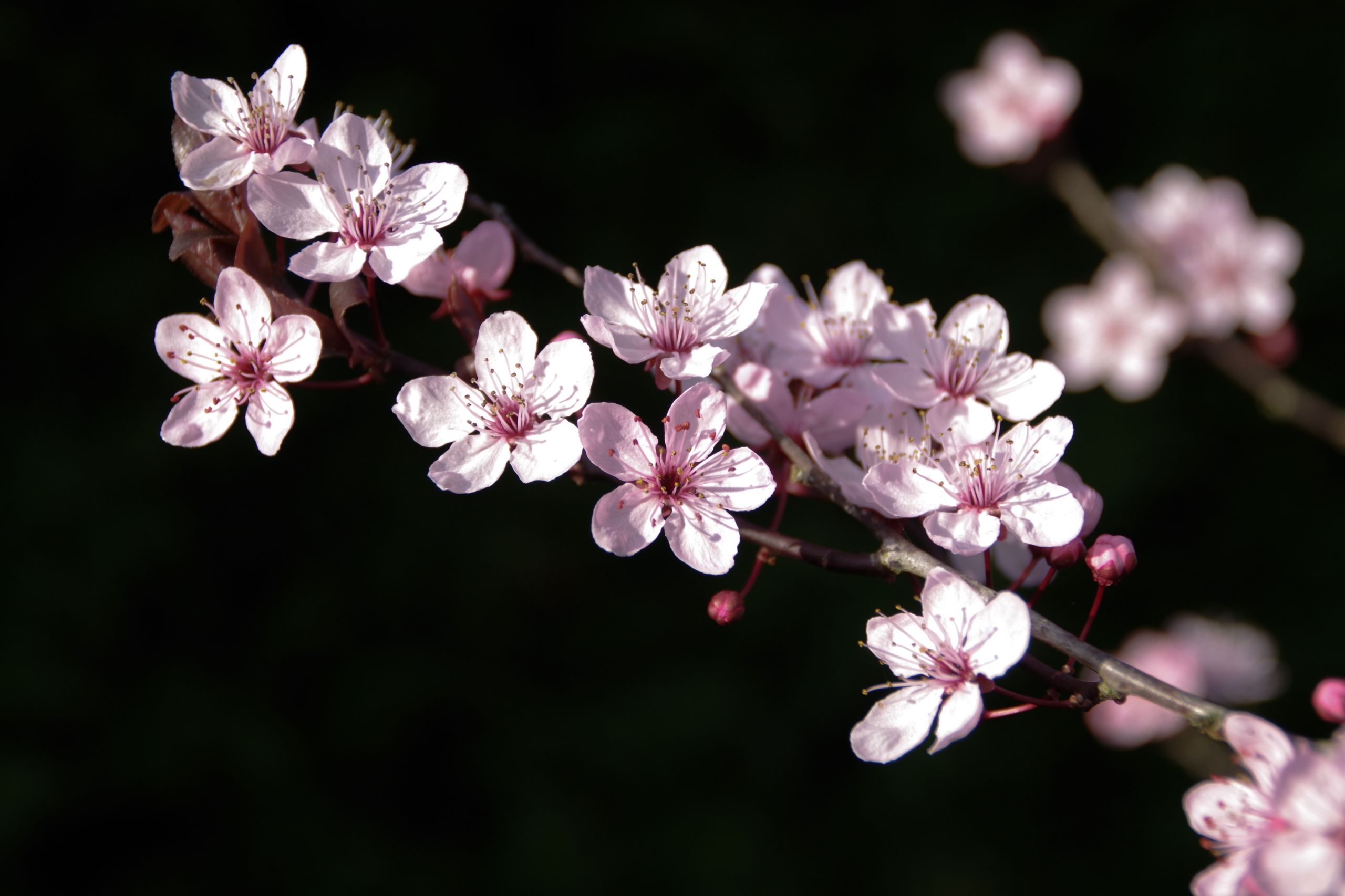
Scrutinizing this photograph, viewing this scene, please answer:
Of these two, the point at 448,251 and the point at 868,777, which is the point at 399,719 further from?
the point at 448,251

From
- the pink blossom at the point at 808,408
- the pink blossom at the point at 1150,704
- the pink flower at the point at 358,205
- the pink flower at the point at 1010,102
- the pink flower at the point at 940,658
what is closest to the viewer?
the pink flower at the point at 940,658

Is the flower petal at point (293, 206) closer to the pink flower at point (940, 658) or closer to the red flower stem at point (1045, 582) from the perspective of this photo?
the pink flower at point (940, 658)

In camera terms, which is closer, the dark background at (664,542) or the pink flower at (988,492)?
the pink flower at (988,492)

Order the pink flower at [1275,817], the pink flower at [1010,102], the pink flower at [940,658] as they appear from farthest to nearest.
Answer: the pink flower at [1010,102], the pink flower at [940,658], the pink flower at [1275,817]

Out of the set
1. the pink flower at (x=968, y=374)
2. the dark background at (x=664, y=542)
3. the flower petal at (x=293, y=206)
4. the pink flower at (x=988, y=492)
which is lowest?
the dark background at (x=664, y=542)

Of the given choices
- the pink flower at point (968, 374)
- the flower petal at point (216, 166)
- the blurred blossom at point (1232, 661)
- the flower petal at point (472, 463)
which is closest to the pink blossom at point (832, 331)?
the pink flower at point (968, 374)

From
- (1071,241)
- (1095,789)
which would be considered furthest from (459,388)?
(1071,241)

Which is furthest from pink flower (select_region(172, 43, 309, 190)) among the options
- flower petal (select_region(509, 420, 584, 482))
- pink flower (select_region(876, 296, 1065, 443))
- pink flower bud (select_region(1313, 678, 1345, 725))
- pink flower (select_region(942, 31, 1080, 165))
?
pink flower (select_region(942, 31, 1080, 165))
